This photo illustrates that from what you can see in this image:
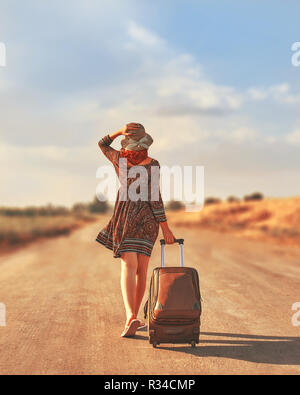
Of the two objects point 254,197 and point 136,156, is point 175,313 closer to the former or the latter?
point 136,156

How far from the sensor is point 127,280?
227 inches

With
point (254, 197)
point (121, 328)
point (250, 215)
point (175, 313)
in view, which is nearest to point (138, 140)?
point (175, 313)

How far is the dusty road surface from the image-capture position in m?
4.83

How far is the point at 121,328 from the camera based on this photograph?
248 inches

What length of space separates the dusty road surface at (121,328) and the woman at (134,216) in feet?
2.06

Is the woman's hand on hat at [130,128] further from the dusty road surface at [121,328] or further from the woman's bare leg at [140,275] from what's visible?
the dusty road surface at [121,328]

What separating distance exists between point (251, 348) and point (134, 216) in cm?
190

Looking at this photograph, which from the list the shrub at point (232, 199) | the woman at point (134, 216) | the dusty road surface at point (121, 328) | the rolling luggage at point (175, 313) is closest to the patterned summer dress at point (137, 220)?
the woman at point (134, 216)

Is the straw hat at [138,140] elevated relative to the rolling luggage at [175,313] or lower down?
elevated

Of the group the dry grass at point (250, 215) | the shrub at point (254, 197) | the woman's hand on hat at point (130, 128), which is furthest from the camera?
the shrub at point (254, 197)

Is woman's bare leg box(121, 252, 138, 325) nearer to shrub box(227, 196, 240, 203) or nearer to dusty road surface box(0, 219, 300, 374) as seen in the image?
dusty road surface box(0, 219, 300, 374)

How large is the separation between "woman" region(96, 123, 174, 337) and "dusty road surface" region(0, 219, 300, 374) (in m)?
0.63

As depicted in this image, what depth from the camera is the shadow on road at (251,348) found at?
16.7 ft

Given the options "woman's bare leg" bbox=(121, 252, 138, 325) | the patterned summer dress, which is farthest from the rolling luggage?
the patterned summer dress
